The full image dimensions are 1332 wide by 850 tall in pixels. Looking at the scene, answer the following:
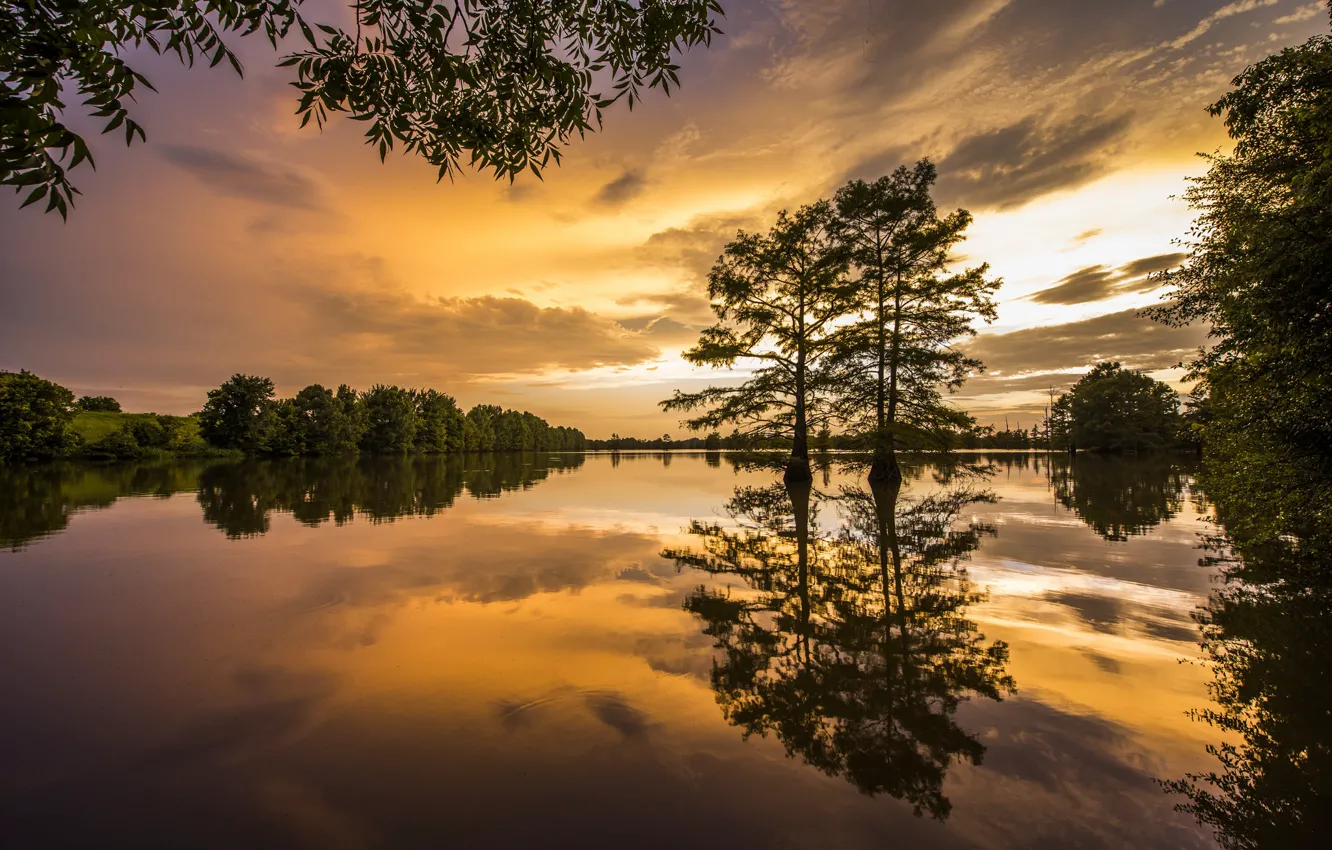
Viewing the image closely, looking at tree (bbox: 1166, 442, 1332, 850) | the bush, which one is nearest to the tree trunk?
tree (bbox: 1166, 442, 1332, 850)

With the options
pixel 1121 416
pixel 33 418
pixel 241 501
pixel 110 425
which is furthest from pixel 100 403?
pixel 1121 416

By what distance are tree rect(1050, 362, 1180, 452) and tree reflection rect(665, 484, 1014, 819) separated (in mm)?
94437

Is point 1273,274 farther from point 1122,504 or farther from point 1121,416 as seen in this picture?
point 1121,416

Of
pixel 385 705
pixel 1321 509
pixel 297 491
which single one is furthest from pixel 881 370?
pixel 297 491

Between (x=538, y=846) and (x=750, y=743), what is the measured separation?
144 centimetres

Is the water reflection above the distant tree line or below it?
below

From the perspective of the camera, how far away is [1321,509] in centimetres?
745

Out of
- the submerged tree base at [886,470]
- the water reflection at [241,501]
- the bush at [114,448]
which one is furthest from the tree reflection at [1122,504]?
the bush at [114,448]

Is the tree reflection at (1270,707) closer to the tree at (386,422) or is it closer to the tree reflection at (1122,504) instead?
the tree reflection at (1122,504)

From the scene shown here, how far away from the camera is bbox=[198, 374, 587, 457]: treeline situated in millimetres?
61000

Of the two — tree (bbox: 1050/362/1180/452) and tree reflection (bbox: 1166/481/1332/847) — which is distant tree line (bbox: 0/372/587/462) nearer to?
tree reflection (bbox: 1166/481/1332/847)

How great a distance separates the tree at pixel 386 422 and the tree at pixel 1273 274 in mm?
89168

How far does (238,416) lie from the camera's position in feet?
199

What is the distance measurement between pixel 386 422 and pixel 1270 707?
9260cm
